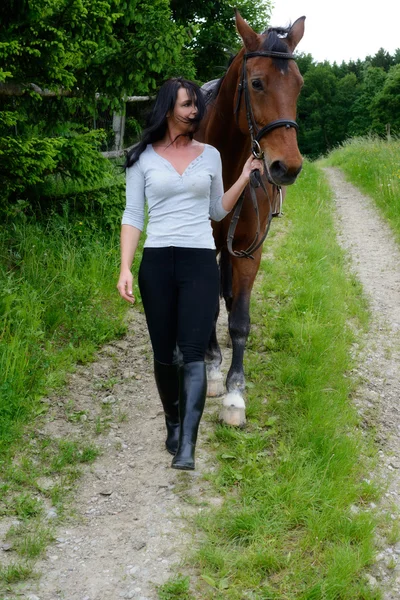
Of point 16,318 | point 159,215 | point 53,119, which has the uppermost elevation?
point 53,119

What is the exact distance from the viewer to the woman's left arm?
9.98 feet

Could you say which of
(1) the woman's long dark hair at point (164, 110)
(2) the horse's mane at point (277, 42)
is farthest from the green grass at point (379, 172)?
(1) the woman's long dark hair at point (164, 110)

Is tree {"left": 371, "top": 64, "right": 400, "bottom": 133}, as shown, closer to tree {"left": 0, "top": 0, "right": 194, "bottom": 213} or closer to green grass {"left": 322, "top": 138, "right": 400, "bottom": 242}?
green grass {"left": 322, "top": 138, "right": 400, "bottom": 242}

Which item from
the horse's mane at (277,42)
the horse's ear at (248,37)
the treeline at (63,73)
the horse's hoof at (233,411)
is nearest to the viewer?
the horse's mane at (277,42)

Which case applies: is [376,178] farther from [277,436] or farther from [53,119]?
[277,436]

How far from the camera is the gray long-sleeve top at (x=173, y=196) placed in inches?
116

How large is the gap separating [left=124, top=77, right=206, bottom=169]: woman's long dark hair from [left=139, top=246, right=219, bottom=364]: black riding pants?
1.81 feet

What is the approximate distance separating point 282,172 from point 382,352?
292cm

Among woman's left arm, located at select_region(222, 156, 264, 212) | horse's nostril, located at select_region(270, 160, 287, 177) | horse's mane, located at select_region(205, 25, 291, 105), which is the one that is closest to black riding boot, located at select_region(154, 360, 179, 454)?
woman's left arm, located at select_region(222, 156, 264, 212)

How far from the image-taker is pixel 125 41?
568cm

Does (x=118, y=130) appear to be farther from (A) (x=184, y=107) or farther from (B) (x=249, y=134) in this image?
(A) (x=184, y=107)

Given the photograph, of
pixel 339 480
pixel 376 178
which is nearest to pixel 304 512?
pixel 339 480

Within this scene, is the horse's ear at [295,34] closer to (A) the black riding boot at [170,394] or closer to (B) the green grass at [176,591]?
(A) the black riding boot at [170,394]

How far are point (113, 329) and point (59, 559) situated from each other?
2.62 metres
